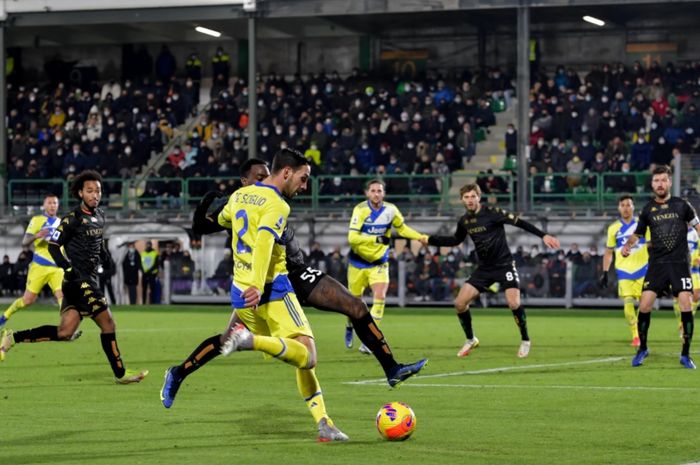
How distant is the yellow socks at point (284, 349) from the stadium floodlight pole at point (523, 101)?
25543 millimetres

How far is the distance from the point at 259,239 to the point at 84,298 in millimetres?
5219

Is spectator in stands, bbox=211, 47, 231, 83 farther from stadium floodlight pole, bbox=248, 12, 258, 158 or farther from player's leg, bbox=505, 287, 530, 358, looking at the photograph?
player's leg, bbox=505, 287, 530, 358

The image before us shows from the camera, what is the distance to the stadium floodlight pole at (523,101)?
35.3 meters

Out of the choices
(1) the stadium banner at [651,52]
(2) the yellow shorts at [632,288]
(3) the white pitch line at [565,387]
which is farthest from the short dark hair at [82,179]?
(1) the stadium banner at [651,52]

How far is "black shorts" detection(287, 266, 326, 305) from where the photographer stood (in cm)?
1158

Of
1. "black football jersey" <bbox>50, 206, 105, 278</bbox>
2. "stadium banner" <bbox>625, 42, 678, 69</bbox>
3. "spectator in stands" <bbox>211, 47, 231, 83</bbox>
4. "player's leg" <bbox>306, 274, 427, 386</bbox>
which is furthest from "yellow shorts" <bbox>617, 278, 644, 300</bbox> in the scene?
"spectator in stands" <bbox>211, 47, 231, 83</bbox>

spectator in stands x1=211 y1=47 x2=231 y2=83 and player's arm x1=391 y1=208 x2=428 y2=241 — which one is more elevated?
spectator in stands x1=211 y1=47 x2=231 y2=83

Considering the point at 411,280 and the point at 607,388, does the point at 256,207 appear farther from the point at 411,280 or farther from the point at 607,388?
the point at 411,280

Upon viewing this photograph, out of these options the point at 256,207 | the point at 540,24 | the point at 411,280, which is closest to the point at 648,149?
the point at 411,280

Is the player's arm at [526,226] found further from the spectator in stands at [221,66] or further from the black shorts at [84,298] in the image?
the spectator in stands at [221,66]

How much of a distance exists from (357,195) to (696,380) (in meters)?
22.3

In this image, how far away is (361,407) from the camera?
40.3ft

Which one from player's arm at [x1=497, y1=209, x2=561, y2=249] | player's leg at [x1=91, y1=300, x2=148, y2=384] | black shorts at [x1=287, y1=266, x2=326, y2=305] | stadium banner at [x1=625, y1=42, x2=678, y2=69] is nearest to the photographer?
black shorts at [x1=287, y1=266, x2=326, y2=305]

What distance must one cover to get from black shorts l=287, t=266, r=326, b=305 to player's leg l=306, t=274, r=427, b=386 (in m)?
0.03
